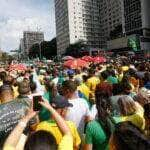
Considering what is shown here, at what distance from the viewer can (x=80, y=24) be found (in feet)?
631

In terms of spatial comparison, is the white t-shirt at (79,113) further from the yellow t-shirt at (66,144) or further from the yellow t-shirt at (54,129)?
the yellow t-shirt at (66,144)

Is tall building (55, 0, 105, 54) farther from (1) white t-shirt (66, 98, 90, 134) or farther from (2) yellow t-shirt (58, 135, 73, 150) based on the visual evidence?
(2) yellow t-shirt (58, 135, 73, 150)

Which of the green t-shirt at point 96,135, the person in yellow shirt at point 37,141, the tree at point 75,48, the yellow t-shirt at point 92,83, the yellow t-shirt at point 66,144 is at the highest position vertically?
the tree at point 75,48

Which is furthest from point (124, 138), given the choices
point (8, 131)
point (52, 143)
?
point (8, 131)

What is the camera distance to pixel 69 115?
6883 millimetres

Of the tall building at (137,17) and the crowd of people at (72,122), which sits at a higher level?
the tall building at (137,17)

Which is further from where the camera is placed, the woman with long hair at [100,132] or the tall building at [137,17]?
the tall building at [137,17]

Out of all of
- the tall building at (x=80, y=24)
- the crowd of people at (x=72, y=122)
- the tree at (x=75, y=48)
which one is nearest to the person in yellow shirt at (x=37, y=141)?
the crowd of people at (x=72, y=122)

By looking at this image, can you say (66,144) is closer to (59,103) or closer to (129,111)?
(59,103)

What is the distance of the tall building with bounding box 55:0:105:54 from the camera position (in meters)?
187

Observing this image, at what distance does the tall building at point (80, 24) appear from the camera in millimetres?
187125

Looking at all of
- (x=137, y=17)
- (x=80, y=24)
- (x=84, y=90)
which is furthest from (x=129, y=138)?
(x=80, y=24)

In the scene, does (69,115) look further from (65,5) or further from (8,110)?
(65,5)

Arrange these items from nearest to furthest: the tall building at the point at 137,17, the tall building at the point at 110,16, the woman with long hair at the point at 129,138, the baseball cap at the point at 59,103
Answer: the woman with long hair at the point at 129,138
the baseball cap at the point at 59,103
the tall building at the point at 137,17
the tall building at the point at 110,16
